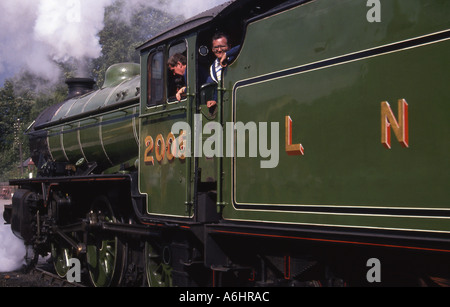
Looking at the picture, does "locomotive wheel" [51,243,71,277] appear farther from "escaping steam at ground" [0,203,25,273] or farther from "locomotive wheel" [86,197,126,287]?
"escaping steam at ground" [0,203,25,273]

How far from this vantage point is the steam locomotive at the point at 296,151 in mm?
2854

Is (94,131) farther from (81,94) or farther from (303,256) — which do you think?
(303,256)

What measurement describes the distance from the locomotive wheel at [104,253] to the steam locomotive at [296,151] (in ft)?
0.39

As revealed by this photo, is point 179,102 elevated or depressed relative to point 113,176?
elevated

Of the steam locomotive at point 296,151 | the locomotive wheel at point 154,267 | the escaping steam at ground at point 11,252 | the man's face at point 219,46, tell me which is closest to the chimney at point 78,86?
the escaping steam at ground at point 11,252

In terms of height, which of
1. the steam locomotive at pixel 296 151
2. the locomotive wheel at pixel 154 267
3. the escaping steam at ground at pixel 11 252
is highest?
the steam locomotive at pixel 296 151

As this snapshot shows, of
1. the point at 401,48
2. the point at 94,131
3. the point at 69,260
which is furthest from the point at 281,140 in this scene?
the point at 69,260

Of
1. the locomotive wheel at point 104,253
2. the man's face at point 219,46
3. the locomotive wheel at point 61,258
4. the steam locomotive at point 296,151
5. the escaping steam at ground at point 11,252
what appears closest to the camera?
the steam locomotive at point 296,151

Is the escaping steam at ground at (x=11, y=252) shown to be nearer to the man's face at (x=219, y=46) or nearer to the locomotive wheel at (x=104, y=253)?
the locomotive wheel at (x=104, y=253)

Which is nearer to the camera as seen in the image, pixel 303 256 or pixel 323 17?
pixel 323 17

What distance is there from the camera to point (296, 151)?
11.9 ft
